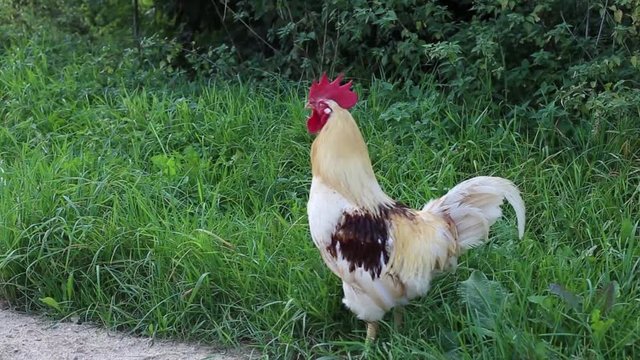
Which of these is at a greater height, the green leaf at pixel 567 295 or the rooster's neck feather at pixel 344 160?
the rooster's neck feather at pixel 344 160

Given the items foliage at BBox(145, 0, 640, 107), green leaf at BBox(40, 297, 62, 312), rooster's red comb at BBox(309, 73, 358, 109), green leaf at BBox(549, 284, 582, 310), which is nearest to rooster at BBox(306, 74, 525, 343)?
rooster's red comb at BBox(309, 73, 358, 109)

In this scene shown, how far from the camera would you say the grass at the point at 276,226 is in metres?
3.61

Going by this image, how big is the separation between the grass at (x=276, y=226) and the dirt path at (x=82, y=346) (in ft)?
0.25

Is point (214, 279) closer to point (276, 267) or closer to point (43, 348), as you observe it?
point (276, 267)

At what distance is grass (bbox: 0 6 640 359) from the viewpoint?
361 centimetres

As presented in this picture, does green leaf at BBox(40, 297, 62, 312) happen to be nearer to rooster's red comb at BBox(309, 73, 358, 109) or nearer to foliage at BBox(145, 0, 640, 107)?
rooster's red comb at BBox(309, 73, 358, 109)

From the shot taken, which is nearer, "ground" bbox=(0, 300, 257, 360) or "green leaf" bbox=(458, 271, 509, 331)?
"green leaf" bbox=(458, 271, 509, 331)

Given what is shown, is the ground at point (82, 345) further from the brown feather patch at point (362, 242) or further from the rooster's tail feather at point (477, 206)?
the rooster's tail feather at point (477, 206)

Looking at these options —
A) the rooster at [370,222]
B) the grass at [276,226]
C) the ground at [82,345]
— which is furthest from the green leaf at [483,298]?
the ground at [82,345]

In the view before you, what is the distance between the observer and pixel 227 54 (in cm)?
646

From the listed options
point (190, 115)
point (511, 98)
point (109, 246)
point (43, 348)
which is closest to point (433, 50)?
point (511, 98)

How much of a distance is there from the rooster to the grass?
214 mm

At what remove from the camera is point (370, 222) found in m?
3.54

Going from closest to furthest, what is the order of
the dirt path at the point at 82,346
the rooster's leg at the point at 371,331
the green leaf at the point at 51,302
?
1. the rooster's leg at the point at 371,331
2. the dirt path at the point at 82,346
3. the green leaf at the point at 51,302
